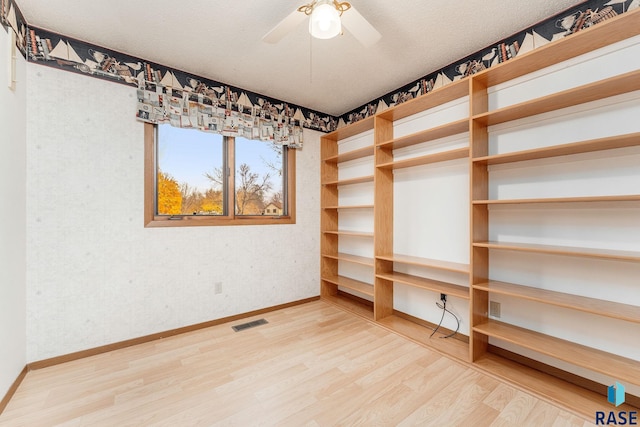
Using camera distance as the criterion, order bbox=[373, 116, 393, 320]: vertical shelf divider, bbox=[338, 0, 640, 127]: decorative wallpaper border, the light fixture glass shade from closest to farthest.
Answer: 1. the light fixture glass shade
2. bbox=[338, 0, 640, 127]: decorative wallpaper border
3. bbox=[373, 116, 393, 320]: vertical shelf divider

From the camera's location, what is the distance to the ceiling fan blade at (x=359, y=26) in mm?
1520

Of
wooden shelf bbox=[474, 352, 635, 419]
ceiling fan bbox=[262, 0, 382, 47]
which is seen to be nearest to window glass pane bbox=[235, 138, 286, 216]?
ceiling fan bbox=[262, 0, 382, 47]

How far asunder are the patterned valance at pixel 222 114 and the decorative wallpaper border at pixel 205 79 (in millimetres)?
23

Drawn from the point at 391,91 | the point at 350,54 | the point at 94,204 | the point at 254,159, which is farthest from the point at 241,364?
the point at 391,91

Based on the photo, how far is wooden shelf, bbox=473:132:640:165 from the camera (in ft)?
4.89

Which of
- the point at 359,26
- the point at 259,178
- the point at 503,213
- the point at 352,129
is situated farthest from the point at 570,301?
the point at 259,178

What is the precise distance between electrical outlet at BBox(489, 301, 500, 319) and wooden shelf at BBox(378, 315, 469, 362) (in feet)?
1.23

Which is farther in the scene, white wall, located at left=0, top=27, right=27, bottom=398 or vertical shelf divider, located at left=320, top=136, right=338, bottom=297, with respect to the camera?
vertical shelf divider, located at left=320, top=136, right=338, bottom=297

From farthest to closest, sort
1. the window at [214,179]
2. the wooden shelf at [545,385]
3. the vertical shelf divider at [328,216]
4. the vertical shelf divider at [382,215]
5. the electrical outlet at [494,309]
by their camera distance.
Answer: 1. the vertical shelf divider at [328,216]
2. the vertical shelf divider at [382,215]
3. the window at [214,179]
4. the electrical outlet at [494,309]
5. the wooden shelf at [545,385]

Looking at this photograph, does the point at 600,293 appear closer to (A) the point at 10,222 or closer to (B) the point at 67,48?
(A) the point at 10,222

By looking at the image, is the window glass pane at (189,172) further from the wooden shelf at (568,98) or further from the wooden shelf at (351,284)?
the wooden shelf at (568,98)

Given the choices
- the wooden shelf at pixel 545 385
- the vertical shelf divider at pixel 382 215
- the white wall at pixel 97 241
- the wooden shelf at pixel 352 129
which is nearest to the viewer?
the wooden shelf at pixel 545 385

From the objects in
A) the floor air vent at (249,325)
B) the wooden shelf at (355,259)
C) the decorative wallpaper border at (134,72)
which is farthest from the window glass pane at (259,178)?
the floor air vent at (249,325)

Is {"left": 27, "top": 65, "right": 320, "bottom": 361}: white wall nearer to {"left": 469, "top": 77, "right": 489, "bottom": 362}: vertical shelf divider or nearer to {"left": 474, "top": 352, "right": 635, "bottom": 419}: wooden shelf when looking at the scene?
{"left": 469, "top": 77, "right": 489, "bottom": 362}: vertical shelf divider
